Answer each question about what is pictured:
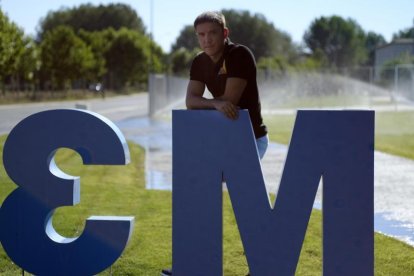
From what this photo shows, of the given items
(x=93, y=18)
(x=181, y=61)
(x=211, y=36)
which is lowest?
(x=211, y=36)

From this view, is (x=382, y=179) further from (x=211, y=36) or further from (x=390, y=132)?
(x=390, y=132)

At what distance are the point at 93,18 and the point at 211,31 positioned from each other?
327ft

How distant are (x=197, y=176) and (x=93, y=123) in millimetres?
756

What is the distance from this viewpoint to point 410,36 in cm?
10931

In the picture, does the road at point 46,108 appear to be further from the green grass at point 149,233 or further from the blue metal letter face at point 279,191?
the blue metal letter face at point 279,191

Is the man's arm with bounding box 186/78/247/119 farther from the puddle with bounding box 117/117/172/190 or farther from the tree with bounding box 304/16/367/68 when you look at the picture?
the tree with bounding box 304/16/367/68

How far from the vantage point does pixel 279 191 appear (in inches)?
155

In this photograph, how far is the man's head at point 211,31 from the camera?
3996 mm

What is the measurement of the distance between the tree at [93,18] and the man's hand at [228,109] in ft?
294

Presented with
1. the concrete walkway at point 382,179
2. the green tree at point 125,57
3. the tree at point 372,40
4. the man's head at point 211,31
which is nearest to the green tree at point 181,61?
the green tree at point 125,57

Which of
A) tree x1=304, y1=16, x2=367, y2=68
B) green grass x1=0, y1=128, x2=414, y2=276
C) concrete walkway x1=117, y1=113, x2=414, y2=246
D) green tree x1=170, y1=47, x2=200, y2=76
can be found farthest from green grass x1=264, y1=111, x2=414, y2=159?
tree x1=304, y1=16, x2=367, y2=68

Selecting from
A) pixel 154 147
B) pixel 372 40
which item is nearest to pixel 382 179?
pixel 154 147

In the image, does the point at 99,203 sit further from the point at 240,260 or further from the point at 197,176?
the point at 197,176

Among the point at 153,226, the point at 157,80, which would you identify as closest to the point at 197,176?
the point at 153,226
